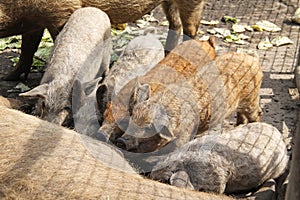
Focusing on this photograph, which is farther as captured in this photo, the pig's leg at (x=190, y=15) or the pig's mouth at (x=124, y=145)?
the pig's leg at (x=190, y=15)

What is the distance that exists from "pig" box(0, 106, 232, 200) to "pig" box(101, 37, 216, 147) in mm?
177

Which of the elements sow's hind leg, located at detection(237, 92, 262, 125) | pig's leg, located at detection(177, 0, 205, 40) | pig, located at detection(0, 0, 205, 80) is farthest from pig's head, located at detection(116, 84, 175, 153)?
pig's leg, located at detection(177, 0, 205, 40)

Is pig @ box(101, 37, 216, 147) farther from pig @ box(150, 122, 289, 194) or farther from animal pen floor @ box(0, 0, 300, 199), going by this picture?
animal pen floor @ box(0, 0, 300, 199)

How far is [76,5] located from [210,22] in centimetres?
290

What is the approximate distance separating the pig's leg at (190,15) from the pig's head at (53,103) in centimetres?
226

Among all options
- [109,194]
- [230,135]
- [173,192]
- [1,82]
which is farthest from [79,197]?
[1,82]

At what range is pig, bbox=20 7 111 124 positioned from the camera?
4555mm

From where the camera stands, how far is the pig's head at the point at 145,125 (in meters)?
4.21

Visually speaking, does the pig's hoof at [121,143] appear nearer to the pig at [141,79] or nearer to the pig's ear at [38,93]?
the pig at [141,79]

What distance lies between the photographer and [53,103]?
4551 mm

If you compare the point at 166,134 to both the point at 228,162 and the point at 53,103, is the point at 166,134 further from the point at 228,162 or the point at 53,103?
the point at 53,103

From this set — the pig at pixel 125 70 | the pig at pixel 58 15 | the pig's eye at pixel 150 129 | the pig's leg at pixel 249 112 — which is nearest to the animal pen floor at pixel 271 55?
the pig's leg at pixel 249 112

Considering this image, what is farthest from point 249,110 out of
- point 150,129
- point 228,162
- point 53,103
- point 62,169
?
point 62,169

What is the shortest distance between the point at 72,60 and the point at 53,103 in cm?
60
